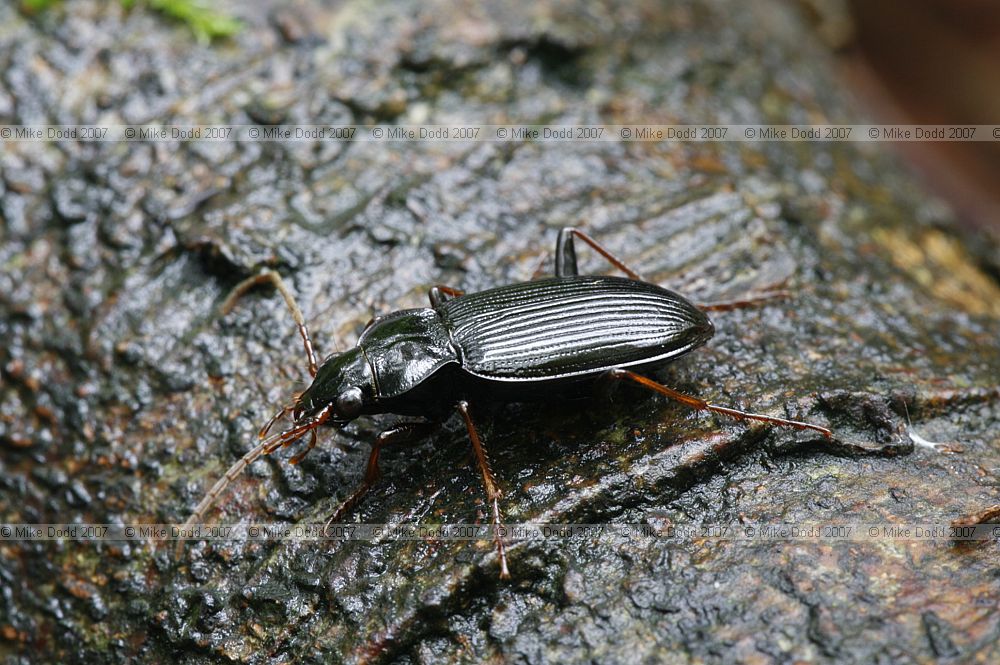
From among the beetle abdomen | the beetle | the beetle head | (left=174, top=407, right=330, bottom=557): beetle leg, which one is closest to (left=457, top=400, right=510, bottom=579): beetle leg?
the beetle

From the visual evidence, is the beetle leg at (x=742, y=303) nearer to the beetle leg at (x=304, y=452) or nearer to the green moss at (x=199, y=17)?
the beetle leg at (x=304, y=452)

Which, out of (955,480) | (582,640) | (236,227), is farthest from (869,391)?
(236,227)

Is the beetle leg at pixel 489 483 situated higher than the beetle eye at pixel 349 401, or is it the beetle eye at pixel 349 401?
the beetle eye at pixel 349 401

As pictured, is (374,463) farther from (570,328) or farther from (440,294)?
(570,328)

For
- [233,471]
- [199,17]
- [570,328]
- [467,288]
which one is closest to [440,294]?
[467,288]

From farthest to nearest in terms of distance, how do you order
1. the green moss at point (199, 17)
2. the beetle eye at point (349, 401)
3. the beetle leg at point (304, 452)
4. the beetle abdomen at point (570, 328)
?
the green moss at point (199, 17) < the beetle leg at point (304, 452) < the beetle abdomen at point (570, 328) < the beetle eye at point (349, 401)

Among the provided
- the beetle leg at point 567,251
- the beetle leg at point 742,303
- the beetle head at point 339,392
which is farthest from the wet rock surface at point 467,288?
the beetle head at point 339,392
